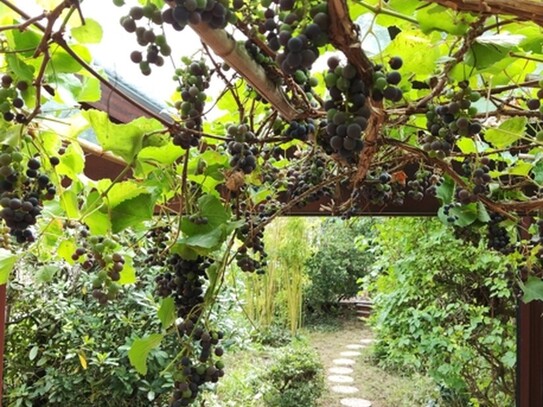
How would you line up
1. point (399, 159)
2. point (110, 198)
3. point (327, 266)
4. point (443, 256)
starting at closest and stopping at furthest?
1. point (110, 198)
2. point (399, 159)
3. point (443, 256)
4. point (327, 266)

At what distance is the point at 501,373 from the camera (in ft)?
10.4

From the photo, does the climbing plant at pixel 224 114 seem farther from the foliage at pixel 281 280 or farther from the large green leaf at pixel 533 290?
the foliage at pixel 281 280

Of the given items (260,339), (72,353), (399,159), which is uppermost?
(399,159)

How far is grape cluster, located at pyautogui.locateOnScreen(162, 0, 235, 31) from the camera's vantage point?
412 millimetres

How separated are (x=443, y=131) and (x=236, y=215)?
392 millimetres

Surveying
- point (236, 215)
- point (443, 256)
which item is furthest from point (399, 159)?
point (443, 256)

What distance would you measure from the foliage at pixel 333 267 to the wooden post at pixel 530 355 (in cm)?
611

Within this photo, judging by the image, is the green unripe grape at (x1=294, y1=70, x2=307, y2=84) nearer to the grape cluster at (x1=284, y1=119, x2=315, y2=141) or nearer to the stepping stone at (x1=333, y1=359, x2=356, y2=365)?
the grape cluster at (x1=284, y1=119, x2=315, y2=141)

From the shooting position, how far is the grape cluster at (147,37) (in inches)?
20.8

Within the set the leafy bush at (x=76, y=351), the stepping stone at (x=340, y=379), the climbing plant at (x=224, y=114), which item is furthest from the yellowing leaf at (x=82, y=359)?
the stepping stone at (x=340, y=379)

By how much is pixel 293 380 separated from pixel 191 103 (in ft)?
14.9

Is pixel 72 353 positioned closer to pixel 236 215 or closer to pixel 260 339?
pixel 236 215

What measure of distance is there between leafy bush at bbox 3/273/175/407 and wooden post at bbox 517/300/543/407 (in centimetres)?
165

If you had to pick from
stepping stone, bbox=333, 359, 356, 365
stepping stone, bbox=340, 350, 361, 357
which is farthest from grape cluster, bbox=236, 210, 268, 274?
stepping stone, bbox=340, 350, 361, 357
